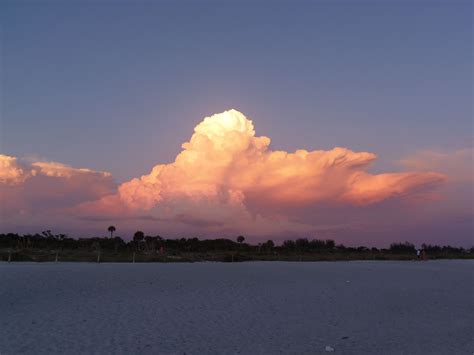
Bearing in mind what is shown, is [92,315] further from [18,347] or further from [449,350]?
[449,350]

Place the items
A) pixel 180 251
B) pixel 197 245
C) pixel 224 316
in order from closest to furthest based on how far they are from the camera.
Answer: pixel 224 316 → pixel 180 251 → pixel 197 245

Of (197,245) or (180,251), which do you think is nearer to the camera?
(180,251)

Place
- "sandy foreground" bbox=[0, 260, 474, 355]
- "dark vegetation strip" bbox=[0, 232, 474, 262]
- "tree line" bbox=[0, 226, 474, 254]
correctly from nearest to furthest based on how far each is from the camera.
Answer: "sandy foreground" bbox=[0, 260, 474, 355] < "dark vegetation strip" bbox=[0, 232, 474, 262] < "tree line" bbox=[0, 226, 474, 254]

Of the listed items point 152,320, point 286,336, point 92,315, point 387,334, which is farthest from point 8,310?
point 387,334

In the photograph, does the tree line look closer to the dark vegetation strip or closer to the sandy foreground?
the dark vegetation strip

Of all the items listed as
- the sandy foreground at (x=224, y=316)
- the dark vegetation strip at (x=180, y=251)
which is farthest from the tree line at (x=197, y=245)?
the sandy foreground at (x=224, y=316)

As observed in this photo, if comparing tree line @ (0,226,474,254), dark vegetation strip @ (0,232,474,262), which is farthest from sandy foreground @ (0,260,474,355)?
tree line @ (0,226,474,254)

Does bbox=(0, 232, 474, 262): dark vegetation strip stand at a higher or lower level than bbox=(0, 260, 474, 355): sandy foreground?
higher

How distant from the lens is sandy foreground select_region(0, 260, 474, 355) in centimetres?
1096

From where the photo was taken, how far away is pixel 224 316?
47.0 ft

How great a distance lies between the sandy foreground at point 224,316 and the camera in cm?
1096

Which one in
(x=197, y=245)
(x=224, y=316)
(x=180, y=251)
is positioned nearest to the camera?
(x=224, y=316)

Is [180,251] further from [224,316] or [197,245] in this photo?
[224,316]

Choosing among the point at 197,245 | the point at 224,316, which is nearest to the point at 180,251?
the point at 197,245
